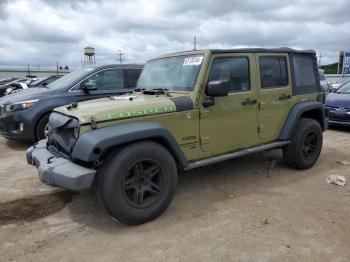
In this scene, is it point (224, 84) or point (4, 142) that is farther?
point (4, 142)

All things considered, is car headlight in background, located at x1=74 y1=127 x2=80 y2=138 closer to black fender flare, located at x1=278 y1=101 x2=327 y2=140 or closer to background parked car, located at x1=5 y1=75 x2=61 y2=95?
black fender flare, located at x1=278 y1=101 x2=327 y2=140

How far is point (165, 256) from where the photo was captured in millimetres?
3324

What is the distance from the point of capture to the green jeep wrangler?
3.72 m

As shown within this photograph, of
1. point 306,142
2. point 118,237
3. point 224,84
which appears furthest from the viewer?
point 306,142

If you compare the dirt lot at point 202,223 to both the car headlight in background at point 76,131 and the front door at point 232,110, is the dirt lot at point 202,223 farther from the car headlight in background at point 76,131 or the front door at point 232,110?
the car headlight in background at point 76,131

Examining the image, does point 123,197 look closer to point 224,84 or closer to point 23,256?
point 23,256

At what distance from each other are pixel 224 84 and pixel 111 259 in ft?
7.36

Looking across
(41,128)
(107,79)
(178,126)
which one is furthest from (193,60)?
(41,128)

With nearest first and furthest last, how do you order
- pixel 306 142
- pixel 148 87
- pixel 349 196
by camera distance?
1. pixel 349 196
2. pixel 148 87
3. pixel 306 142

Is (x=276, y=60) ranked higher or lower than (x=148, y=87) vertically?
higher

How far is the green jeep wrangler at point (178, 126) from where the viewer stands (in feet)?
12.2

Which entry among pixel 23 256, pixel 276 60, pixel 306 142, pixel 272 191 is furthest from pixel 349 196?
pixel 23 256

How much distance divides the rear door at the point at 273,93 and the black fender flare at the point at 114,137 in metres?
1.72

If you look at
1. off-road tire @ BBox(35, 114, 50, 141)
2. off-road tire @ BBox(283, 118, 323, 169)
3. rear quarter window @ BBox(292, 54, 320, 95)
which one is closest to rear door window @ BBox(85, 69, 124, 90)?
off-road tire @ BBox(35, 114, 50, 141)
